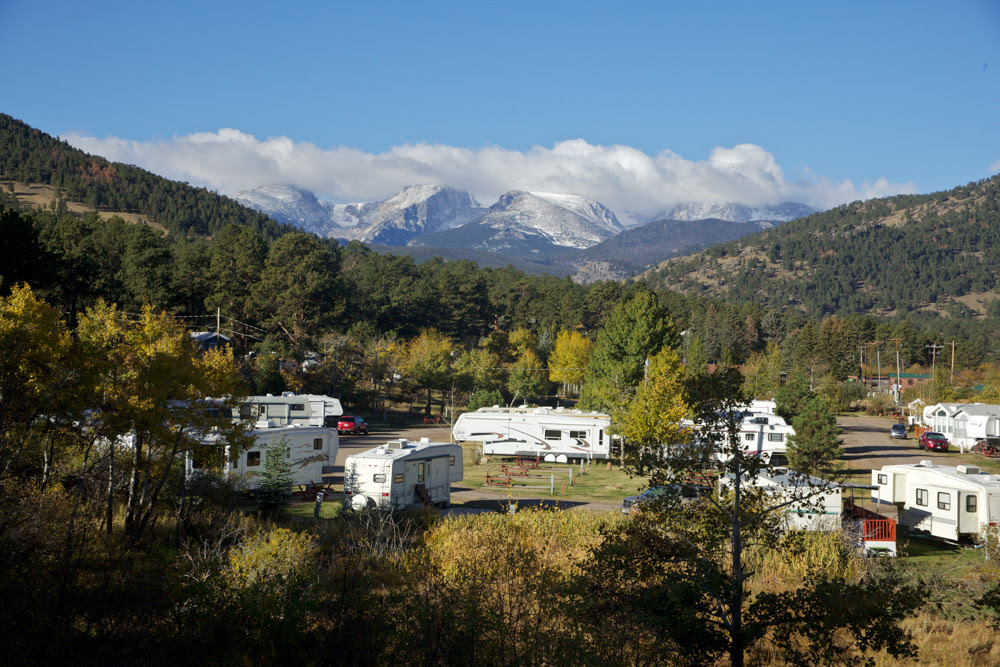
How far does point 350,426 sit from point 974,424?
36857mm

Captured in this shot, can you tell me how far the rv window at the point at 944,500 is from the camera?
64.0 feet

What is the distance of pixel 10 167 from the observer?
121750 millimetres

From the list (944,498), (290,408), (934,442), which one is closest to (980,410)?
(934,442)

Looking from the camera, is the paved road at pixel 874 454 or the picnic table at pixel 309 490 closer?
the picnic table at pixel 309 490

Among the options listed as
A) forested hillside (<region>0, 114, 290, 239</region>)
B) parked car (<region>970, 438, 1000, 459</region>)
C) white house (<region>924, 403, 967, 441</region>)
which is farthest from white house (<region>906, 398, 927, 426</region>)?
forested hillside (<region>0, 114, 290, 239</region>)

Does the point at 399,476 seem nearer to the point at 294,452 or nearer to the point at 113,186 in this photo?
the point at 294,452

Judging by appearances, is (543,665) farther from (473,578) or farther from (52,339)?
(52,339)

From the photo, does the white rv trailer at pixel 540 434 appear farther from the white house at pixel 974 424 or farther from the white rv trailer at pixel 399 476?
the white house at pixel 974 424

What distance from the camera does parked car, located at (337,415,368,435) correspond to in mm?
37875

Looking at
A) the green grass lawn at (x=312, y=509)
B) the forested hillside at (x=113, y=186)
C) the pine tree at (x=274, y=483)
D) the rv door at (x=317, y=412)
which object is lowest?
the green grass lawn at (x=312, y=509)

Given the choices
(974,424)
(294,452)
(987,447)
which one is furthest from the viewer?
(974,424)

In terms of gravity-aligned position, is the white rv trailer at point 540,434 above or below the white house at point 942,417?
below

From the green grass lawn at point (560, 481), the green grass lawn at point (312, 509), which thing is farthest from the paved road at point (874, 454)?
the green grass lawn at point (312, 509)

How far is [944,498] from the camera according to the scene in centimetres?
1964
